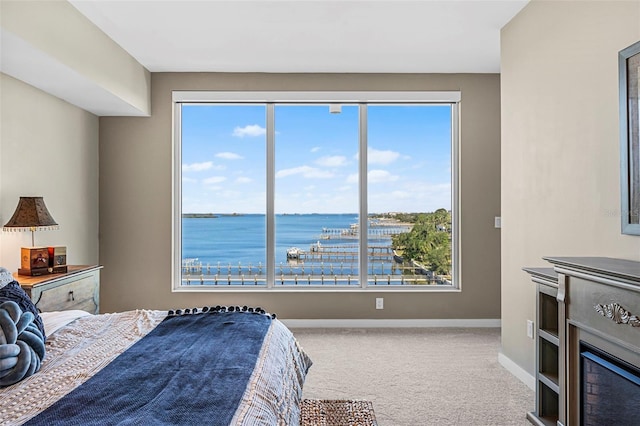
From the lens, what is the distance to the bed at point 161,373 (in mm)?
1307

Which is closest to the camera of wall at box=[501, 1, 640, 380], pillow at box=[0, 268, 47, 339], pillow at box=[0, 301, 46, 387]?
pillow at box=[0, 301, 46, 387]

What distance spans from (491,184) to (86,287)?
13.2 feet

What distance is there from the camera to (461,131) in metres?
4.75

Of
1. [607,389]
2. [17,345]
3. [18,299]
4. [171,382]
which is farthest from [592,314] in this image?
[18,299]

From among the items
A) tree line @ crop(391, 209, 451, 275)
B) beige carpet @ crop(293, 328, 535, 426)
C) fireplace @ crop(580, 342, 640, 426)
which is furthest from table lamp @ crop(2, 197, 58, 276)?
fireplace @ crop(580, 342, 640, 426)

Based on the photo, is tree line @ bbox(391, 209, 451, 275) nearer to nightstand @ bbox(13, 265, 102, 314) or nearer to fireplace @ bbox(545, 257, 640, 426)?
fireplace @ bbox(545, 257, 640, 426)

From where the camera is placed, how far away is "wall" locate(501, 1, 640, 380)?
228 cm

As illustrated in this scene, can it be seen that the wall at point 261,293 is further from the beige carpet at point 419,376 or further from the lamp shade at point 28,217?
the lamp shade at point 28,217

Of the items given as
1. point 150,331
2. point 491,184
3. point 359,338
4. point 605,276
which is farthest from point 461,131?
point 150,331

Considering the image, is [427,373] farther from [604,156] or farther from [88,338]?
[88,338]

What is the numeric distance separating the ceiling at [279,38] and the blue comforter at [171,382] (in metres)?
2.04

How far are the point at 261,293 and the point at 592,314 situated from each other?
11.0 ft

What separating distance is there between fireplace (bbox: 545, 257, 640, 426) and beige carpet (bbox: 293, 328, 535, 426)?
677 mm

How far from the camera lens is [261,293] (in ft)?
15.5
